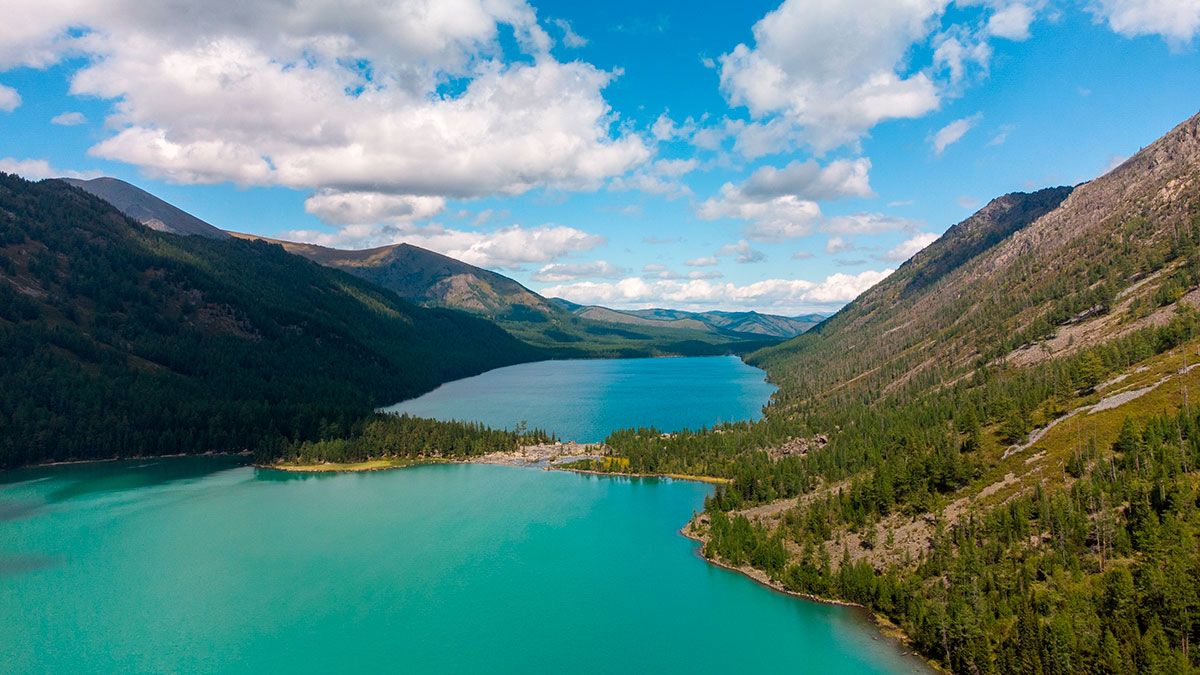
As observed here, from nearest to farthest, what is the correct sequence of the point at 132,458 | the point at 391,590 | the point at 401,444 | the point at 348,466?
the point at 391,590 → the point at 348,466 → the point at 132,458 → the point at 401,444

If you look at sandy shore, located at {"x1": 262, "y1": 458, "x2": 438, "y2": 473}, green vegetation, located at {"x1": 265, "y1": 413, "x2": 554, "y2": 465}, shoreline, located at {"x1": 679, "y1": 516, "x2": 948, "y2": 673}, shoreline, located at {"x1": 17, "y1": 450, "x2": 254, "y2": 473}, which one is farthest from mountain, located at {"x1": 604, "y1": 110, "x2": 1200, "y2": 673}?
shoreline, located at {"x1": 17, "y1": 450, "x2": 254, "y2": 473}

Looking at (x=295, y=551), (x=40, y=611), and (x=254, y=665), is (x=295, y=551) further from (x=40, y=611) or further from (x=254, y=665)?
(x=254, y=665)

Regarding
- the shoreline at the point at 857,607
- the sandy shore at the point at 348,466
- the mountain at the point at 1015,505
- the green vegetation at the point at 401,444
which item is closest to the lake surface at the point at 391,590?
the shoreline at the point at 857,607

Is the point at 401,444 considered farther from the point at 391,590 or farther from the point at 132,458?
the point at 391,590

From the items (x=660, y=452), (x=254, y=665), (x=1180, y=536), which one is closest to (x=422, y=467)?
(x=660, y=452)

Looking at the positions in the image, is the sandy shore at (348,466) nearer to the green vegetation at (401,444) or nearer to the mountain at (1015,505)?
the green vegetation at (401,444)

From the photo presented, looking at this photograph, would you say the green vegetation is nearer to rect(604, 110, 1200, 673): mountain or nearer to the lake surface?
the lake surface

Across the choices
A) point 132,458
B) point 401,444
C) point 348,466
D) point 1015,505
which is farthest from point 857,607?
point 132,458
